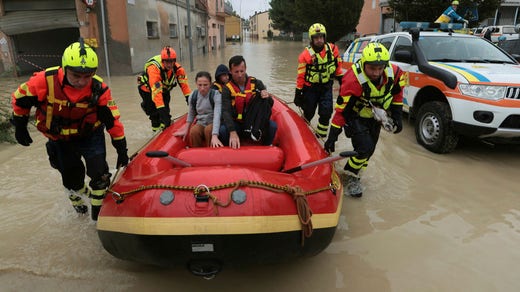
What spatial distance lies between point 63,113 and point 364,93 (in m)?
2.63

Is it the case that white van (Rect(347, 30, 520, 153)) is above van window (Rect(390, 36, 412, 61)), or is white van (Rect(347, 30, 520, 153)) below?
below

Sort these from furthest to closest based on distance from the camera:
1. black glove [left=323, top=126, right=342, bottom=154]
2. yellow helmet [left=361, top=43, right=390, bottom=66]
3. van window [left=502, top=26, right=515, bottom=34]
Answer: van window [left=502, top=26, right=515, bottom=34]
black glove [left=323, top=126, right=342, bottom=154]
yellow helmet [left=361, top=43, right=390, bottom=66]

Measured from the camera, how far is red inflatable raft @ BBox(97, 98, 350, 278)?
6.98 ft

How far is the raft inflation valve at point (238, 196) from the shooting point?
2180mm

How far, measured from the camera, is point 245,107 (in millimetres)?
3596

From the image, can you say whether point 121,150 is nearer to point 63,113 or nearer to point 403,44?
point 63,113

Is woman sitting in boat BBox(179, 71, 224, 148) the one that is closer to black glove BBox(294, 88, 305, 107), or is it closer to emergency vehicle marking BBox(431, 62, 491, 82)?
black glove BBox(294, 88, 305, 107)

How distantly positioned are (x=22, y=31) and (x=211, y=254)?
1265cm

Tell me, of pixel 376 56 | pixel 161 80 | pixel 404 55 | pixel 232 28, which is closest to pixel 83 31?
pixel 161 80

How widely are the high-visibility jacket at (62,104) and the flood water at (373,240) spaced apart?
101cm

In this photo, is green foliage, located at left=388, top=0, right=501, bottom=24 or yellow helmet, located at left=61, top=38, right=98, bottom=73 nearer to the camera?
yellow helmet, located at left=61, top=38, right=98, bottom=73

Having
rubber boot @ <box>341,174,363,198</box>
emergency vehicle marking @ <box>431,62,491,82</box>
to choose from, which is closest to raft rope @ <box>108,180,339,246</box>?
rubber boot @ <box>341,174,363,198</box>

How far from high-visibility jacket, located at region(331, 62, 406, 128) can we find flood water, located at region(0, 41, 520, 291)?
935mm

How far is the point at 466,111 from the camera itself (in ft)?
14.3
